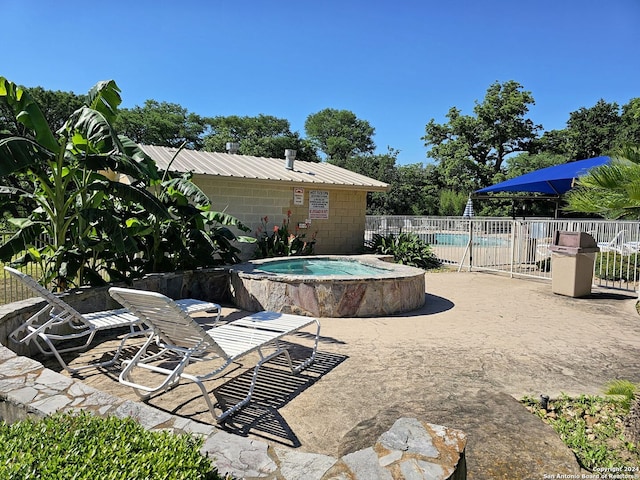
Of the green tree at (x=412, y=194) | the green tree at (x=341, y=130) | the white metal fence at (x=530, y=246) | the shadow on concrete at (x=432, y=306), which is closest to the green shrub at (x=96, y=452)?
the shadow on concrete at (x=432, y=306)

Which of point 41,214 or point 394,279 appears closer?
point 41,214

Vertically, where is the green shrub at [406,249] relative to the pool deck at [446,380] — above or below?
above

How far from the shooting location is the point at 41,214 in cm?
657

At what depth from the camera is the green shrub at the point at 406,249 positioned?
14.3 metres

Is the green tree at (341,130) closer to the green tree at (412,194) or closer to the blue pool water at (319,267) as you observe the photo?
the green tree at (412,194)

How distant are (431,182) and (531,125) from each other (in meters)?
9.61

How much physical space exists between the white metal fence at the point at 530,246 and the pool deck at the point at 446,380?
397cm

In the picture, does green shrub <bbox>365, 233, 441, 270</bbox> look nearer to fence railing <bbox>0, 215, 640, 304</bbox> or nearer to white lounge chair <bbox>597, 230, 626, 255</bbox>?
fence railing <bbox>0, 215, 640, 304</bbox>

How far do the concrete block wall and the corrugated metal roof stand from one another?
0.31 meters

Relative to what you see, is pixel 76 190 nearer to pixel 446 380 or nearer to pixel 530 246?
pixel 446 380

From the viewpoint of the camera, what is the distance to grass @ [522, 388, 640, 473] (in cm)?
313

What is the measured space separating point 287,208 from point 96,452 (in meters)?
12.3

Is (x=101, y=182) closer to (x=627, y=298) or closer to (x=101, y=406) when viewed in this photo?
(x=101, y=406)

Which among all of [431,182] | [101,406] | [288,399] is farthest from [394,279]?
[431,182]
